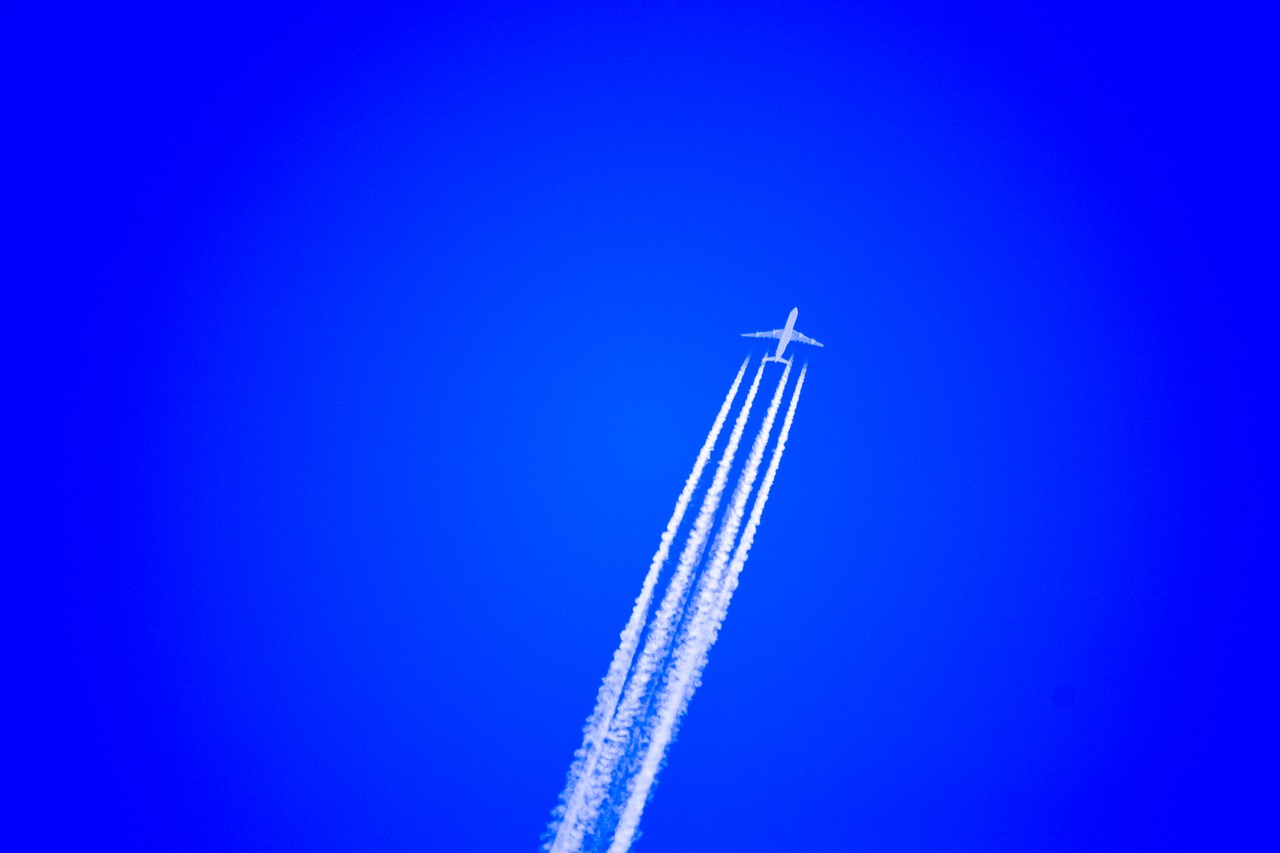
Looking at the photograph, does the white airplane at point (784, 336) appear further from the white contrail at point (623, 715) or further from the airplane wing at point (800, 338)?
the white contrail at point (623, 715)

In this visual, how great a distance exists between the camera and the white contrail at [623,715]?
11859 mm

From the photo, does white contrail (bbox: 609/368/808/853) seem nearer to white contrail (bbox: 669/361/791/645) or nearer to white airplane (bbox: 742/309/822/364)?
white contrail (bbox: 669/361/791/645)

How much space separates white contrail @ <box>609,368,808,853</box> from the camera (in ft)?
38.8

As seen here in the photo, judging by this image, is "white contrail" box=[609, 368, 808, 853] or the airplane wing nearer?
"white contrail" box=[609, 368, 808, 853]

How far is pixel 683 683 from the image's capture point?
12.5 m

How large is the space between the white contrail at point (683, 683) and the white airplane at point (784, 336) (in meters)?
0.97

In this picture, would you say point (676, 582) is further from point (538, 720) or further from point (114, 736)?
point (114, 736)

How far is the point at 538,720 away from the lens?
530 inches

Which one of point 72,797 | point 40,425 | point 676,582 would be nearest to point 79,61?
point 40,425

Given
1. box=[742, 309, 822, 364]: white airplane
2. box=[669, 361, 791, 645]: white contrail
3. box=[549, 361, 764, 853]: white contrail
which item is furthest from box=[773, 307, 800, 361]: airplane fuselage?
box=[549, 361, 764, 853]: white contrail

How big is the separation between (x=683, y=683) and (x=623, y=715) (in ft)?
3.39

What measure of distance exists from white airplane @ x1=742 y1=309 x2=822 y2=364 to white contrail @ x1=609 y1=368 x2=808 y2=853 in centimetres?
97

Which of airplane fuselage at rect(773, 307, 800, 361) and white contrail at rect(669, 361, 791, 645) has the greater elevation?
airplane fuselage at rect(773, 307, 800, 361)

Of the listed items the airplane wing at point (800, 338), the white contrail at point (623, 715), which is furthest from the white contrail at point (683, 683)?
the airplane wing at point (800, 338)
